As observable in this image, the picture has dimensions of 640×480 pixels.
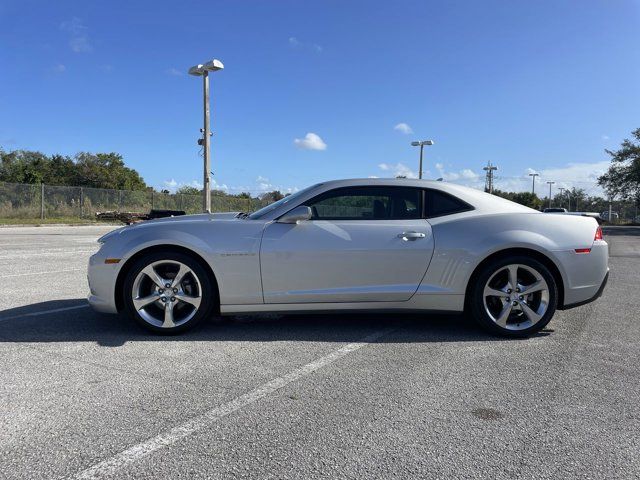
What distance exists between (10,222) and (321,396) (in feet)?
85.5

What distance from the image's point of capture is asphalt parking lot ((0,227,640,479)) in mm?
2283

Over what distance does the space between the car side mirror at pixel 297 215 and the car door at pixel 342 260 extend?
6cm

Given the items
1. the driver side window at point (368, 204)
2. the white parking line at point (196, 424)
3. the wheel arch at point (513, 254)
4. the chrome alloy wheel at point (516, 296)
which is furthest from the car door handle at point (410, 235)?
the white parking line at point (196, 424)

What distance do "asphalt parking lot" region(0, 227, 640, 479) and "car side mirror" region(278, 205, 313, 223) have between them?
1033mm

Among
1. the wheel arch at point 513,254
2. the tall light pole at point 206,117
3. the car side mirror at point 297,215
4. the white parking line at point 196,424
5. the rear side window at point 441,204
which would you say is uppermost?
the tall light pole at point 206,117

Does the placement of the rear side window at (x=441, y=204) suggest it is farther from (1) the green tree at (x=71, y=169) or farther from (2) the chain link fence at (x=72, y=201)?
(1) the green tree at (x=71, y=169)

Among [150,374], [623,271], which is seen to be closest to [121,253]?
[150,374]

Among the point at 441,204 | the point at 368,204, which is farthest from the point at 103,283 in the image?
the point at 441,204

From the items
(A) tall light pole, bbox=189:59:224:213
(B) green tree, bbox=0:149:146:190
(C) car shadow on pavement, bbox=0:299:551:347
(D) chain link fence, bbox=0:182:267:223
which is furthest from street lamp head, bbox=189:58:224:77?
(B) green tree, bbox=0:149:146:190

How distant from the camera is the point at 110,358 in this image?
12.1ft

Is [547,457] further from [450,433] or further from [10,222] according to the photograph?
[10,222]

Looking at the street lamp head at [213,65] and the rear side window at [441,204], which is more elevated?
the street lamp head at [213,65]

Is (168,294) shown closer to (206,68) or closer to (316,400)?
(316,400)

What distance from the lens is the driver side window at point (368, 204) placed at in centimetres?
441
